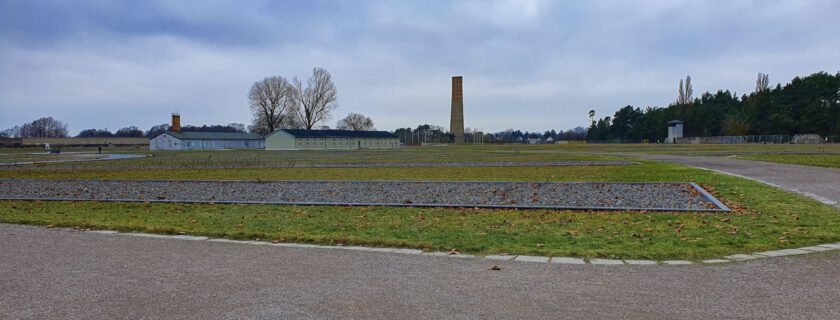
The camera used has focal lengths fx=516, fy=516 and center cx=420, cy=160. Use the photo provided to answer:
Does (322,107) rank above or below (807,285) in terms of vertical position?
above

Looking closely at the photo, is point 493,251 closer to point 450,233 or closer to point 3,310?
point 450,233

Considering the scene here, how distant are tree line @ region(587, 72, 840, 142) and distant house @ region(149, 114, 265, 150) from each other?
283ft

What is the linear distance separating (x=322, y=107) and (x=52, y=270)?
99030mm

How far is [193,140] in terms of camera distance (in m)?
95.2

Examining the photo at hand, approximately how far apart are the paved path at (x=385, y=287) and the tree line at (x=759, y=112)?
8937cm

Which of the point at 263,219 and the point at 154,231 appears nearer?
the point at 154,231

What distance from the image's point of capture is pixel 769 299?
13.8 ft

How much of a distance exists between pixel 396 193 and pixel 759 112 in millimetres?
95113

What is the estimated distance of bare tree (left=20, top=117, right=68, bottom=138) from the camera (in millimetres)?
154750

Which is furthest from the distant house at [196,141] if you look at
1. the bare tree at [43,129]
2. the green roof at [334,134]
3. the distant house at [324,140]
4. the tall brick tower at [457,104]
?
the bare tree at [43,129]

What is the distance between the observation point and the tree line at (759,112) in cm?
7725

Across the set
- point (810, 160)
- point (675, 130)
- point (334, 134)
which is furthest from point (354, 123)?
point (810, 160)

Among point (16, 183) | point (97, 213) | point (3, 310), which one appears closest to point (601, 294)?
point (3, 310)

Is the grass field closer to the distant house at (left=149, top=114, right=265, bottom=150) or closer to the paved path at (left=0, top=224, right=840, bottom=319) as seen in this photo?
the paved path at (left=0, top=224, right=840, bottom=319)
